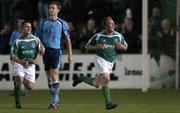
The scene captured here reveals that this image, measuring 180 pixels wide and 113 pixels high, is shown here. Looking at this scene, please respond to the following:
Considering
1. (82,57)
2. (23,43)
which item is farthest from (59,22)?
(82,57)

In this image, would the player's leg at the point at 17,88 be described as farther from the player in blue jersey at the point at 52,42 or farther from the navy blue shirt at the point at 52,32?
the navy blue shirt at the point at 52,32

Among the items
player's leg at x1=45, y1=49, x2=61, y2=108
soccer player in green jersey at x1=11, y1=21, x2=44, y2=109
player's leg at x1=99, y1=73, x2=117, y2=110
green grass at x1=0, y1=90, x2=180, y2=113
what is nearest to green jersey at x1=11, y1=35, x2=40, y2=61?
soccer player in green jersey at x1=11, y1=21, x2=44, y2=109

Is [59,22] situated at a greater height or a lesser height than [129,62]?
greater

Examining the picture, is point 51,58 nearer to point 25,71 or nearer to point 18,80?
point 25,71

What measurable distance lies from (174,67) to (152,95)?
2.54m

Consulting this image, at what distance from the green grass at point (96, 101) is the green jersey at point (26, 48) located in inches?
43.2

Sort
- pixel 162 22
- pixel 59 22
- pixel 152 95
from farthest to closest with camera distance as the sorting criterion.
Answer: pixel 162 22
pixel 152 95
pixel 59 22

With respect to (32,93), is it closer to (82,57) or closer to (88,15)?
(82,57)

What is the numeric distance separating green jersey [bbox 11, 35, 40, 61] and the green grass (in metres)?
1.10

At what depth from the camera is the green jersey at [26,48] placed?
16500mm

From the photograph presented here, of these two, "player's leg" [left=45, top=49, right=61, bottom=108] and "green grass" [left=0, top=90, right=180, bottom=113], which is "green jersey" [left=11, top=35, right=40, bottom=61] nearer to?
"player's leg" [left=45, top=49, right=61, bottom=108]

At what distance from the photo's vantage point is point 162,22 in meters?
22.5

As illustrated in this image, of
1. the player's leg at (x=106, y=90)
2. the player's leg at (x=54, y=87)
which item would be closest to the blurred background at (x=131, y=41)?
the player's leg at (x=106, y=90)

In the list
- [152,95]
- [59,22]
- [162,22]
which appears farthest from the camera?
[162,22]
